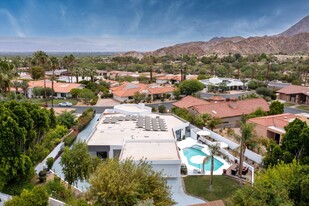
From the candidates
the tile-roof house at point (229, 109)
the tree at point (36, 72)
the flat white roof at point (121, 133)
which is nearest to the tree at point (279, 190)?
the flat white roof at point (121, 133)

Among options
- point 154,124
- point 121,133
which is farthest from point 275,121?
point 121,133

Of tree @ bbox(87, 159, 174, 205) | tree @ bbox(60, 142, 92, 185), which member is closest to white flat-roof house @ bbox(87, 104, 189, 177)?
tree @ bbox(60, 142, 92, 185)

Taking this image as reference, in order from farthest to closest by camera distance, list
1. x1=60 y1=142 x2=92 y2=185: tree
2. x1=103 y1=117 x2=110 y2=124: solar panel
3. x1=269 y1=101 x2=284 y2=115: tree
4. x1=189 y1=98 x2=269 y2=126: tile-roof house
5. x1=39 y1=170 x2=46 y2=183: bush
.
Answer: x1=189 y1=98 x2=269 y2=126: tile-roof house, x1=269 y1=101 x2=284 y2=115: tree, x1=103 y1=117 x2=110 y2=124: solar panel, x1=39 y1=170 x2=46 y2=183: bush, x1=60 y1=142 x2=92 y2=185: tree

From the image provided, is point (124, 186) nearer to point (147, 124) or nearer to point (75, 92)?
point (147, 124)

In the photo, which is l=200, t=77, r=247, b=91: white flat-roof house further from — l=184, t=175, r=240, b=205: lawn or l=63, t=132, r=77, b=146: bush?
l=184, t=175, r=240, b=205: lawn

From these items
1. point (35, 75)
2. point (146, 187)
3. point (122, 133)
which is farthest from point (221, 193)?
point (35, 75)

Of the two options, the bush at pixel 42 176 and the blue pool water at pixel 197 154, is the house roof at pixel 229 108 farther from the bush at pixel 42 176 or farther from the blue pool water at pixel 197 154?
the bush at pixel 42 176
